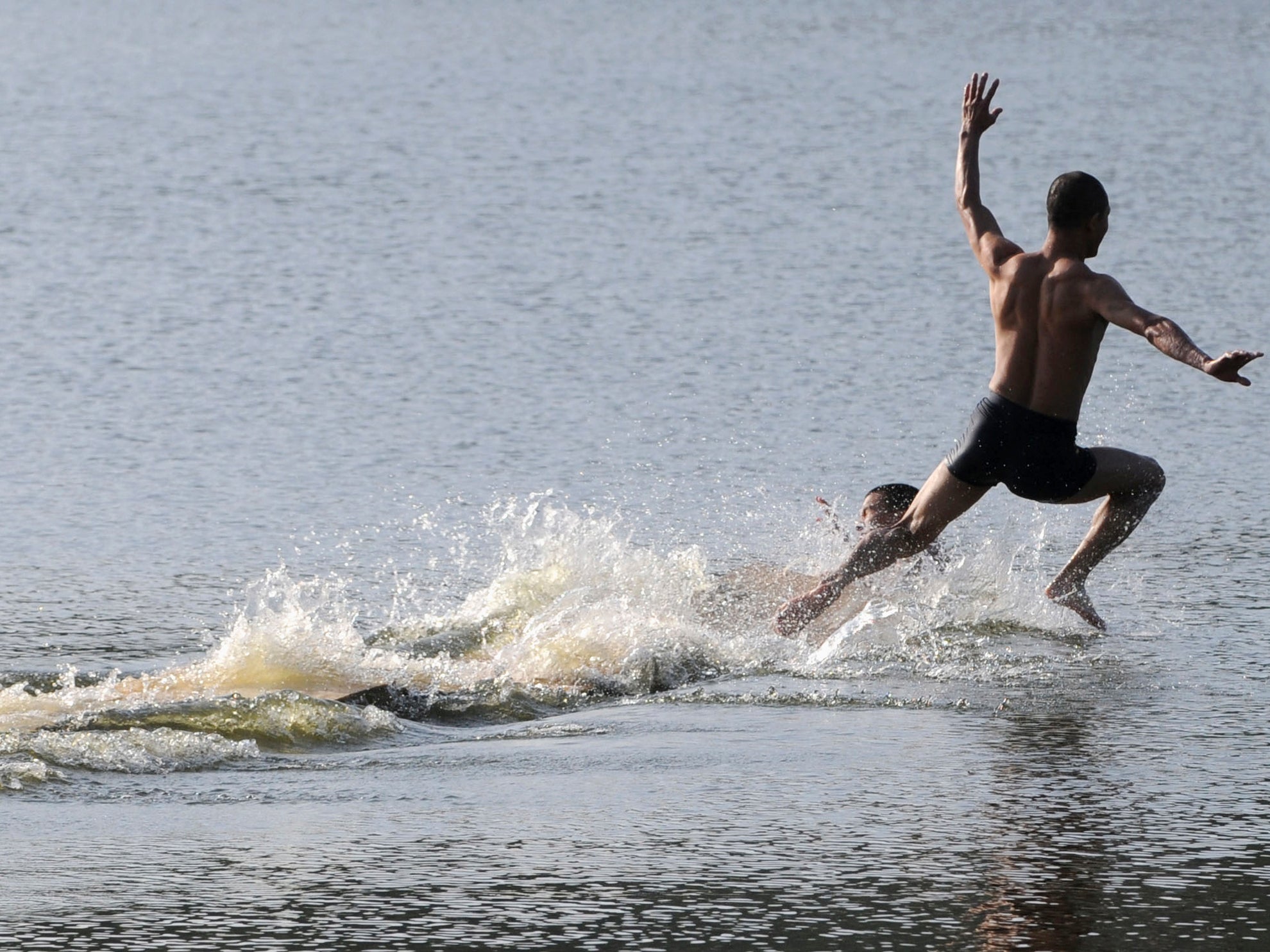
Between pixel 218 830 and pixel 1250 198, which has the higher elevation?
pixel 1250 198

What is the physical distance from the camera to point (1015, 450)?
795 centimetres

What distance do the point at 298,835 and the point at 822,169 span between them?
1531cm

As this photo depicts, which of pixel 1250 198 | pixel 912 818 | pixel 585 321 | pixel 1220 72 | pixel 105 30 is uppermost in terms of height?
pixel 105 30

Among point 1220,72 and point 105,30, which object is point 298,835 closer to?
point 1220,72

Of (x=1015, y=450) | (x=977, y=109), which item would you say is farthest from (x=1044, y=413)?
(x=977, y=109)

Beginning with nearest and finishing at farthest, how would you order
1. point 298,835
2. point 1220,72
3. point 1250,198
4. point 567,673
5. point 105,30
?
point 298,835 < point 567,673 < point 1250,198 < point 1220,72 < point 105,30

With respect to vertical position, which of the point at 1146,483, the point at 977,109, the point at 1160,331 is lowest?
the point at 1146,483

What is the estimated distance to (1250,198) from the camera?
1834 cm

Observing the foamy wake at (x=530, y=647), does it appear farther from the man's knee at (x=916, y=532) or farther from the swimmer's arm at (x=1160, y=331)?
the swimmer's arm at (x=1160, y=331)

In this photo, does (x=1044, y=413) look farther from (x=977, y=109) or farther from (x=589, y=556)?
(x=589, y=556)

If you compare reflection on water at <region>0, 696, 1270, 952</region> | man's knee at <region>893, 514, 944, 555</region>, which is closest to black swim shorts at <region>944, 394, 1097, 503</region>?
man's knee at <region>893, 514, 944, 555</region>

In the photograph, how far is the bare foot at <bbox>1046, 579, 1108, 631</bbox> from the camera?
8.15 meters

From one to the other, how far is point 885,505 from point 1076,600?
881 millimetres

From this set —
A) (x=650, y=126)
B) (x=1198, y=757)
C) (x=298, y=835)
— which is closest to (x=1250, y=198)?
(x=650, y=126)
